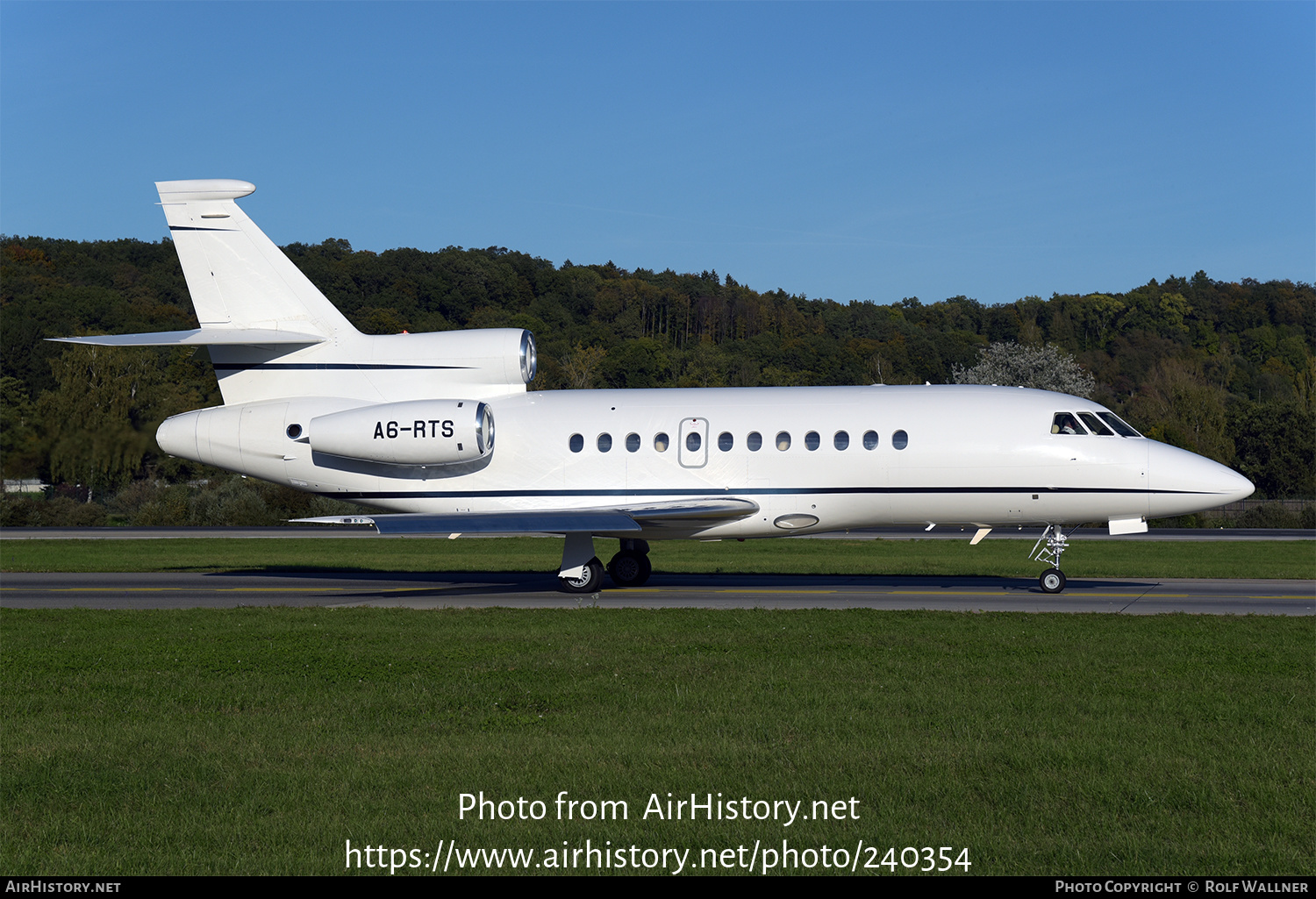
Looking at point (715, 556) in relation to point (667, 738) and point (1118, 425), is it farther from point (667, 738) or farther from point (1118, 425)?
point (667, 738)

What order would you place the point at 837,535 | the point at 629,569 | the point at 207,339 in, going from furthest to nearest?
the point at 837,535
the point at 629,569
the point at 207,339

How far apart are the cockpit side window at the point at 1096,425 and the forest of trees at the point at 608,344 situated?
18.6 metres

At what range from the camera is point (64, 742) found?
944 centimetres

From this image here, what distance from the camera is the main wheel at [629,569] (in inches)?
937

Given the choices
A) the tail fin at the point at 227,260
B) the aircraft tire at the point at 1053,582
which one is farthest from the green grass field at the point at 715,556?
the tail fin at the point at 227,260

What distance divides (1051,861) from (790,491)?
51.3ft

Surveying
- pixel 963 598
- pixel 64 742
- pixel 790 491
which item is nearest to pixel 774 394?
pixel 790 491

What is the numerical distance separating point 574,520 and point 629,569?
137 inches

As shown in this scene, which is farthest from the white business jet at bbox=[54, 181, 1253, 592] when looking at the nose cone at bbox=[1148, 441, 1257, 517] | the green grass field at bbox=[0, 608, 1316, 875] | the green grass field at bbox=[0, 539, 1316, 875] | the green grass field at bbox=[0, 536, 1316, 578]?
the green grass field at bbox=[0, 608, 1316, 875]

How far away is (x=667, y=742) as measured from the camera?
9250mm

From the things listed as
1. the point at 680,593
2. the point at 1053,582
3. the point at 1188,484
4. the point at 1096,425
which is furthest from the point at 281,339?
the point at 1188,484

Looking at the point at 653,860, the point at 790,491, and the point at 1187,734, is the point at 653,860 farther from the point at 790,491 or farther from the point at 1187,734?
the point at 790,491

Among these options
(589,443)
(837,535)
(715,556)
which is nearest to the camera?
(589,443)

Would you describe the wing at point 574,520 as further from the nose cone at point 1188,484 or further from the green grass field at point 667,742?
the nose cone at point 1188,484
